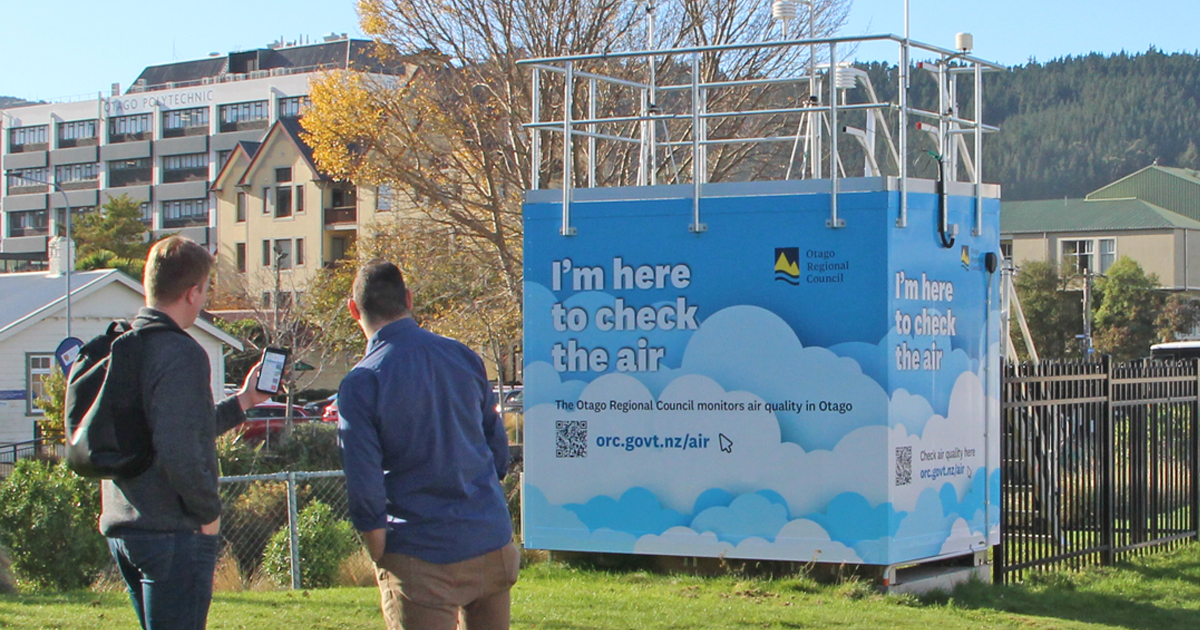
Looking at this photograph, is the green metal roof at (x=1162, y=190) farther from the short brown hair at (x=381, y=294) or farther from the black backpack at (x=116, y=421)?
the black backpack at (x=116, y=421)

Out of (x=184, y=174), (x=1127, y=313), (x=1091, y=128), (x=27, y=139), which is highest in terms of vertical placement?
(x=1091, y=128)

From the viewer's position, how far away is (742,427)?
9.15m

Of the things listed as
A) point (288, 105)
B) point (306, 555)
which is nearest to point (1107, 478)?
point (306, 555)

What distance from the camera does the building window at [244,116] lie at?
96812 millimetres

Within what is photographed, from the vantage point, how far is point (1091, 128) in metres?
188

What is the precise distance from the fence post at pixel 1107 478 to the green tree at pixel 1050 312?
211 feet

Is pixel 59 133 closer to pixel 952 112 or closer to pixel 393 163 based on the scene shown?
pixel 393 163

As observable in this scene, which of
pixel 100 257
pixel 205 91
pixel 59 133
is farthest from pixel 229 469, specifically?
pixel 59 133

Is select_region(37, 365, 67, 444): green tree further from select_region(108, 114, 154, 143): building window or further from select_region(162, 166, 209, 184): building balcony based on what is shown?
select_region(108, 114, 154, 143): building window

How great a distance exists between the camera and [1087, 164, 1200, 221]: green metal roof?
11381 centimetres

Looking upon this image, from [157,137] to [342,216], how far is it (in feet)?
131

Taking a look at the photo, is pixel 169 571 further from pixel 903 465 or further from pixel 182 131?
pixel 182 131

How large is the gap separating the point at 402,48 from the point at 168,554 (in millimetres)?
21973

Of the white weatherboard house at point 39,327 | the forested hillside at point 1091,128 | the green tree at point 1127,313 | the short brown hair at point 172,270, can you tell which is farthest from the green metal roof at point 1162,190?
the short brown hair at point 172,270
